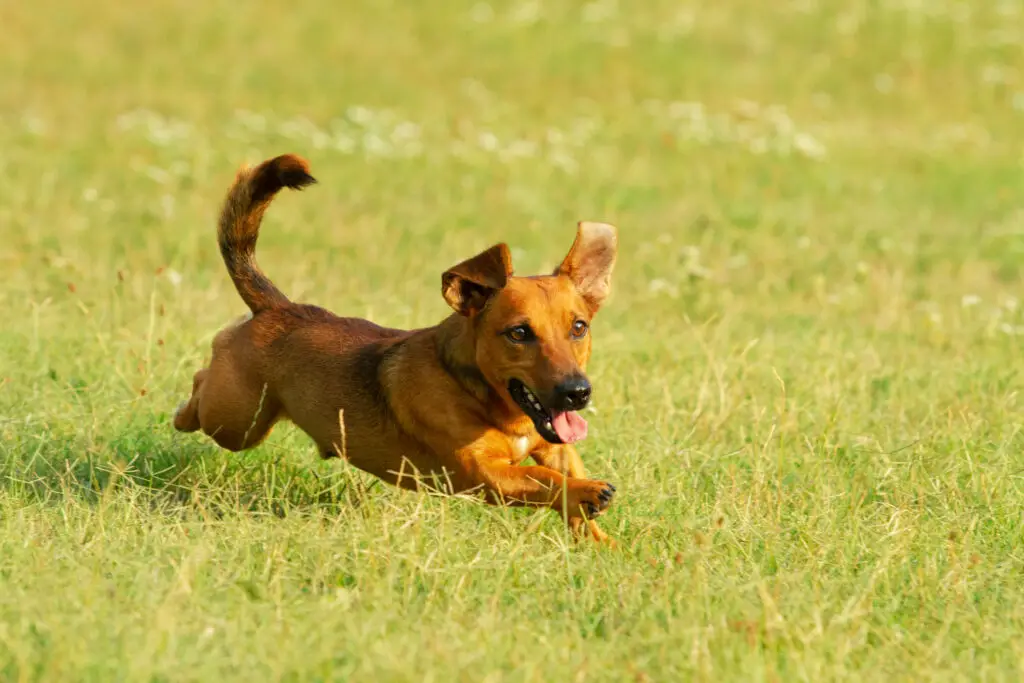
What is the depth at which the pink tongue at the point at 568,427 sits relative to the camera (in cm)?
473

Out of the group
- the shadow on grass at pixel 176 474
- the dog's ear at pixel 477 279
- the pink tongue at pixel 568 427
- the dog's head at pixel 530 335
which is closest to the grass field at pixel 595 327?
the shadow on grass at pixel 176 474

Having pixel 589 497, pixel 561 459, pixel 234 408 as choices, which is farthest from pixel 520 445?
pixel 234 408

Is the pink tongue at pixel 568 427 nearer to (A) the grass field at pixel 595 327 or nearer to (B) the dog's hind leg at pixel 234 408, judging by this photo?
(A) the grass field at pixel 595 327

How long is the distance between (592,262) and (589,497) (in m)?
1.00

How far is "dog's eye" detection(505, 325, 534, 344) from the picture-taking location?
480 centimetres

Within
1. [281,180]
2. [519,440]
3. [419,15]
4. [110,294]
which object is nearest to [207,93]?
[419,15]

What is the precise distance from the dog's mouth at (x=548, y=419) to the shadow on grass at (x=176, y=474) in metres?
0.68

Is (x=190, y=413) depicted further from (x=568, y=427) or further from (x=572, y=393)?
(x=572, y=393)

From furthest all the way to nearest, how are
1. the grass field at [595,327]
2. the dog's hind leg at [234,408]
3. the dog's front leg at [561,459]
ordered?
the dog's hind leg at [234,408]
the dog's front leg at [561,459]
the grass field at [595,327]

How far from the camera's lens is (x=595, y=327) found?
8.32 m

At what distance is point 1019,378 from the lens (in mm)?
7145

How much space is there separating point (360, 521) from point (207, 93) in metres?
11.2

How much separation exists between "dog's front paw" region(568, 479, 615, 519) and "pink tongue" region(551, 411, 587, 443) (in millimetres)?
144

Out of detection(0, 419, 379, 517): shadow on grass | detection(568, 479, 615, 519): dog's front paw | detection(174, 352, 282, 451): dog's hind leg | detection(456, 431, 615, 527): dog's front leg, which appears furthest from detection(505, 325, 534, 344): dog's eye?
detection(174, 352, 282, 451): dog's hind leg
